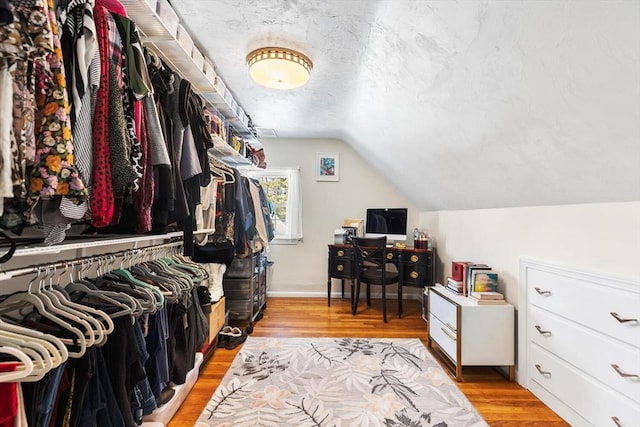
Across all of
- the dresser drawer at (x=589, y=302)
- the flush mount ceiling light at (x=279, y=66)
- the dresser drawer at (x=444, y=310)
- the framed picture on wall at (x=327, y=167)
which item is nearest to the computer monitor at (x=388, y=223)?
the framed picture on wall at (x=327, y=167)

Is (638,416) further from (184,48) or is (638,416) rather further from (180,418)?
(184,48)

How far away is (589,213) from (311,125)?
2727 mm

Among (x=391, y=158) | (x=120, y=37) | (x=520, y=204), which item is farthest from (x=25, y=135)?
(x=391, y=158)

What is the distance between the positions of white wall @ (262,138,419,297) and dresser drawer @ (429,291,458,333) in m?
1.75

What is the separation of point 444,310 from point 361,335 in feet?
2.84

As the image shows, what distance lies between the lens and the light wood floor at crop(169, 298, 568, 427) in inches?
66.2

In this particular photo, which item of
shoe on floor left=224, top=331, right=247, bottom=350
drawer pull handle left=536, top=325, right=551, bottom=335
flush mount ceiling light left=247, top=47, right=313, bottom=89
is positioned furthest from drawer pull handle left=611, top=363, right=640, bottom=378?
A: shoe on floor left=224, top=331, right=247, bottom=350

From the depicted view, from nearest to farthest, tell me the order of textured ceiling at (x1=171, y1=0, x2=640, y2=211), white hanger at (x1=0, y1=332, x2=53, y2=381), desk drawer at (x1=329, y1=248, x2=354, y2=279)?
1. white hanger at (x1=0, y1=332, x2=53, y2=381)
2. textured ceiling at (x1=171, y1=0, x2=640, y2=211)
3. desk drawer at (x1=329, y1=248, x2=354, y2=279)

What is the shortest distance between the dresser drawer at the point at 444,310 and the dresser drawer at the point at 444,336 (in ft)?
0.12

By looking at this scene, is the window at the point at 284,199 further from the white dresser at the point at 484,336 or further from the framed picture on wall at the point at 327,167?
the white dresser at the point at 484,336

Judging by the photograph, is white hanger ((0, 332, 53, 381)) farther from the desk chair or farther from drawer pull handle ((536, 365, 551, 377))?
the desk chair

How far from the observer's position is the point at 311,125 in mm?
3555

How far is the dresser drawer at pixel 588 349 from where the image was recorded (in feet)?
4.29

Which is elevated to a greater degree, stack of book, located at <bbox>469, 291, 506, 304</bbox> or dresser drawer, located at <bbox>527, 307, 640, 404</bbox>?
stack of book, located at <bbox>469, 291, 506, 304</bbox>
